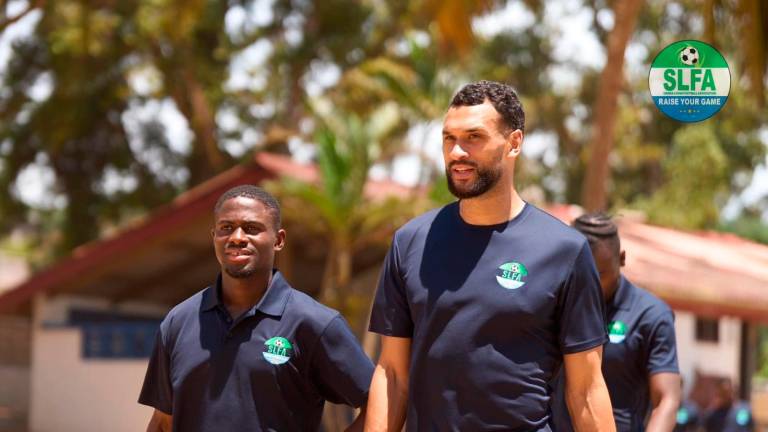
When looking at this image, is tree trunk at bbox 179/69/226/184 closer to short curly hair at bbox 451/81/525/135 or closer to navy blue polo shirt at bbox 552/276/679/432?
navy blue polo shirt at bbox 552/276/679/432

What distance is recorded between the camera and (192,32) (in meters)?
28.9

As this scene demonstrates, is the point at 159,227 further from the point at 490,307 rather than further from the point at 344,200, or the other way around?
the point at 490,307

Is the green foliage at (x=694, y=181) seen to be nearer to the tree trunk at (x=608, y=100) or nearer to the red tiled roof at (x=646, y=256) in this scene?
the red tiled roof at (x=646, y=256)

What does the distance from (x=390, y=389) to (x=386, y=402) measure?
4 cm

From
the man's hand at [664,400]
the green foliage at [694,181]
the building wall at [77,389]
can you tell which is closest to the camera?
the man's hand at [664,400]

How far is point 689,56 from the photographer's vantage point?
5426 mm

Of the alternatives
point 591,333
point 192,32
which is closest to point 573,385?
point 591,333

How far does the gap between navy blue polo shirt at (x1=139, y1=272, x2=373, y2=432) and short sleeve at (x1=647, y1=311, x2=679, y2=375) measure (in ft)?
6.02

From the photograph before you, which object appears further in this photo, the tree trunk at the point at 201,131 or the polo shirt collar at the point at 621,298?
the tree trunk at the point at 201,131

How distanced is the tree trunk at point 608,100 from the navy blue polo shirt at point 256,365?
38.2 feet

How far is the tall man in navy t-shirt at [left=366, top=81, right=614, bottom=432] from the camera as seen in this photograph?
13.1 feet

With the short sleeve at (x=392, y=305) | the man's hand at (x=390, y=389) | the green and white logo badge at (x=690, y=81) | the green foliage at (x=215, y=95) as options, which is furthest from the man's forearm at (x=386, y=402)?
the green foliage at (x=215, y=95)

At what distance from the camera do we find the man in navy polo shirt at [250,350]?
442 centimetres

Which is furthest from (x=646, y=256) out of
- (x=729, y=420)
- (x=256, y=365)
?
(x=256, y=365)
